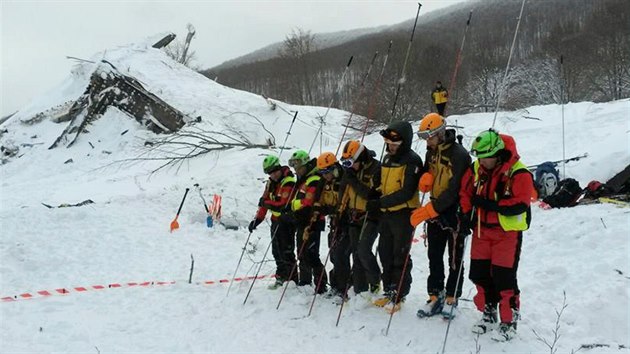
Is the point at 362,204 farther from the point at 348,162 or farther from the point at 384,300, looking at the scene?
the point at 384,300

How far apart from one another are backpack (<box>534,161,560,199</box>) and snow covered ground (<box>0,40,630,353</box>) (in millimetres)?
742

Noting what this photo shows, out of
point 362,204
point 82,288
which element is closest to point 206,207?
point 82,288

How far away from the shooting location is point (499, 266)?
4648mm

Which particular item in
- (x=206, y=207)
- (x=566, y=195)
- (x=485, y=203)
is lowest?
(x=206, y=207)

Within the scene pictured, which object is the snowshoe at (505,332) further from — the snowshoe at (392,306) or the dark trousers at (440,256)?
the snowshoe at (392,306)

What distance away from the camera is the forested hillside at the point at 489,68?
1035 inches

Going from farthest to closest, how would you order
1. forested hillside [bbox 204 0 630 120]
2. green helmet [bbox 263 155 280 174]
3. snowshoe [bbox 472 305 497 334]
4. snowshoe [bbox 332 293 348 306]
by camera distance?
1. forested hillside [bbox 204 0 630 120]
2. green helmet [bbox 263 155 280 174]
3. snowshoe [bbox 332 293 348 306]
4. snowshoe [bbox 472 305 497 334]

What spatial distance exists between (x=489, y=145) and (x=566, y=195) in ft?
20.7

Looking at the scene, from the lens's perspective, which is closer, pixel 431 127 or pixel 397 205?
pixel 431 127

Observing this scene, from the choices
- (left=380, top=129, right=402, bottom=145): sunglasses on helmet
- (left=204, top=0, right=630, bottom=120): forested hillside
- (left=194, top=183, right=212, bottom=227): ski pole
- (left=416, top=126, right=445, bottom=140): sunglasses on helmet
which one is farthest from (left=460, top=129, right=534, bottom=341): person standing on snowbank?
(left=204, top=0, right=630, bottom=120): forested hillside

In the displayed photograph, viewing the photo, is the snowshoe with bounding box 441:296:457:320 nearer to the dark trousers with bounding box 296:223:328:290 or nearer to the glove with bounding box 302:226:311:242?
the dark trousers with bounding box 296:223:328:290

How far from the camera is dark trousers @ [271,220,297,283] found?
7.56 meters

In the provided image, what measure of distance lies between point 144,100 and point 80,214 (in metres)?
12.4

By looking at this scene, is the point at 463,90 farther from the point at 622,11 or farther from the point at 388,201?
the point at 388,201
